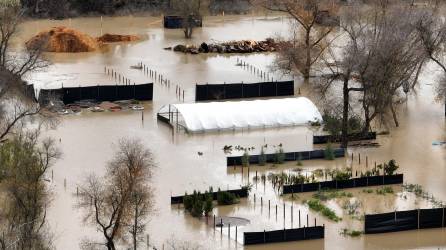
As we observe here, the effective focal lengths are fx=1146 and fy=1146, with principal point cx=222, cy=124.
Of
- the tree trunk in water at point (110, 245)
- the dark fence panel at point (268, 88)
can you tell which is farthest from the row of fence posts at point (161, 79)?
the tree trunk in water at point (110, 245)

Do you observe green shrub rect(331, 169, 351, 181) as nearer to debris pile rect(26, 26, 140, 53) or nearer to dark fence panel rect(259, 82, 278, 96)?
dark fence panel rect(259, 82, 278, 96)

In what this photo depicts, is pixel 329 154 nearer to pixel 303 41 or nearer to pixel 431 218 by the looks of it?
pixel 431 218

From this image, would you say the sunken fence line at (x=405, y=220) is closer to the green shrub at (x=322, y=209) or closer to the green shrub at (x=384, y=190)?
the green shrub at (x=322, y=209)

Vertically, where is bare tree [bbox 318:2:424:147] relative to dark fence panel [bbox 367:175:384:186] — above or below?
above

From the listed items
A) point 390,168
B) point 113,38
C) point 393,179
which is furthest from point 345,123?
point 113,38

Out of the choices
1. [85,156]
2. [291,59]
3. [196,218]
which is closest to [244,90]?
[291,59]

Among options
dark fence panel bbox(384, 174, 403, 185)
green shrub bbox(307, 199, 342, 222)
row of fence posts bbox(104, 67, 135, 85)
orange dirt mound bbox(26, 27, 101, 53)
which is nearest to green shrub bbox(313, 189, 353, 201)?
green shrub bbox(307, 199, 342, 222)
